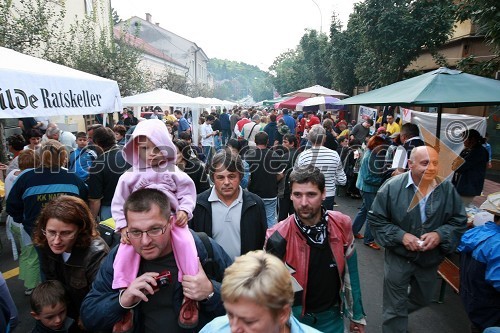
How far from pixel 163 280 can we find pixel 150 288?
8 centimetres

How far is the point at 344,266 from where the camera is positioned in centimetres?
248

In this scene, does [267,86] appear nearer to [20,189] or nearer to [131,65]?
[131,65]

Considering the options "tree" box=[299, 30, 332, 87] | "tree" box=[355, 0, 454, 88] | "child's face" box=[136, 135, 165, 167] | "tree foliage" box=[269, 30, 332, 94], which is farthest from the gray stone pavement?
"tree" box=[299, 30, 332, 87]

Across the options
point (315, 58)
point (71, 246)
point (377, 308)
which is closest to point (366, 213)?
point (377, 308)

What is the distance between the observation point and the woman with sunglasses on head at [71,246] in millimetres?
2381

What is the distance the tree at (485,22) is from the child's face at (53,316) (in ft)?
21.9

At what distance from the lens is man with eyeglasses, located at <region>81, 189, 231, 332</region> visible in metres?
1.70

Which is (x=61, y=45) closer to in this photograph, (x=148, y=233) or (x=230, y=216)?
(x=230, y=216)

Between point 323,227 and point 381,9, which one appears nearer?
point 323,227

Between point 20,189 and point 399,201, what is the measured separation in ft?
13.0

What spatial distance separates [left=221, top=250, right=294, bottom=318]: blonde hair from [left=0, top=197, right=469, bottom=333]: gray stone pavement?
2.94 metres

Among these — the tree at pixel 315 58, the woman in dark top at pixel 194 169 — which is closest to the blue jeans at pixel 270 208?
the woman in dark top at pixel 194 169

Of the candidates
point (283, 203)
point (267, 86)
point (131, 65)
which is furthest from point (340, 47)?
point (267, 86)

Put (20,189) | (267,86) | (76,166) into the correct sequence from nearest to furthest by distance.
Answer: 1. (20,189)
2. (76,166)
3. (267,86)
